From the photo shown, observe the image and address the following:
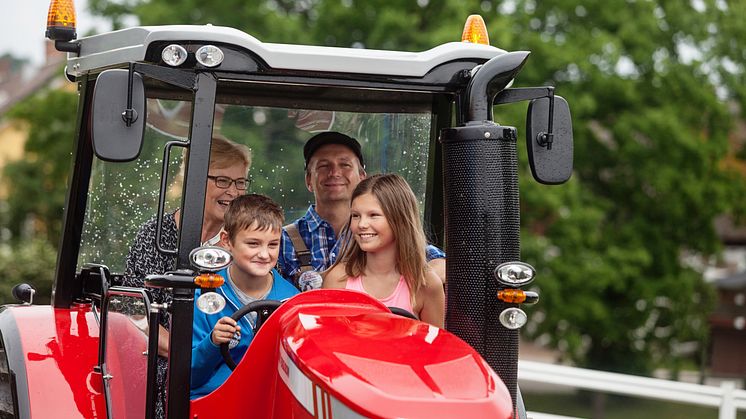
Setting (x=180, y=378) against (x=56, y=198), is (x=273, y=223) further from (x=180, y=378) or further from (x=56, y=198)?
(x=56, y=198)

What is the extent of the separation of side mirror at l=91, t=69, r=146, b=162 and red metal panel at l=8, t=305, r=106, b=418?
1216 millimetres

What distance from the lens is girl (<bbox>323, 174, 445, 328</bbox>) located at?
3988 millimetres

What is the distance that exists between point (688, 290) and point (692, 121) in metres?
3.39

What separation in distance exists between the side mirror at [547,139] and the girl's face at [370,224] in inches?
25.0

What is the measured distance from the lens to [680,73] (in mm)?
21969

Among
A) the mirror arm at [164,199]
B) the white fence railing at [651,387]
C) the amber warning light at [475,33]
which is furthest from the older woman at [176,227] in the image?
the white fence railing at [651,387]

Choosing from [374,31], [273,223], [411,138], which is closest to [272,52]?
[273,223]

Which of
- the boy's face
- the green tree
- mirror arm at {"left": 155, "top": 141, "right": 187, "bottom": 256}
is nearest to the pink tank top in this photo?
the boy's face

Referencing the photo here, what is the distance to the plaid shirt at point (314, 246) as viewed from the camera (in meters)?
4.55

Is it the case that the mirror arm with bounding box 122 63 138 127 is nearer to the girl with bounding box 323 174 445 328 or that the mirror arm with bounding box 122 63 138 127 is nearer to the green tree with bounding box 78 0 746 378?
the girl with bounding box 323 174 445 328

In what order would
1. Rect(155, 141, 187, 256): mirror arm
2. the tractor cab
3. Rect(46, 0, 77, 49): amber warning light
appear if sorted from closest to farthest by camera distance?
the tractor cab, Rect(155, 141, 187, 256): mirror arm, Rect(46, 0, 77, 49): amber warning light

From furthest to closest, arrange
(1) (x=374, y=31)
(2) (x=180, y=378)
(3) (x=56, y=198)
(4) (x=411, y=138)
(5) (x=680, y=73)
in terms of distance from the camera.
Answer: (3) (x=56, y=198)
(5) (x=680, y=73)
(1) (x=374, y=31)
(4) (x=411, y=138)
(2) (x=180, y=378)

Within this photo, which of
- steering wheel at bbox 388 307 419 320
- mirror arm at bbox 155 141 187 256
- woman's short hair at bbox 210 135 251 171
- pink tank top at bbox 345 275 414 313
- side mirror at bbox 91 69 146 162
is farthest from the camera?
woman's short hair at bbox 210 135 251 171

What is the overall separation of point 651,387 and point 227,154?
3.83 metres
